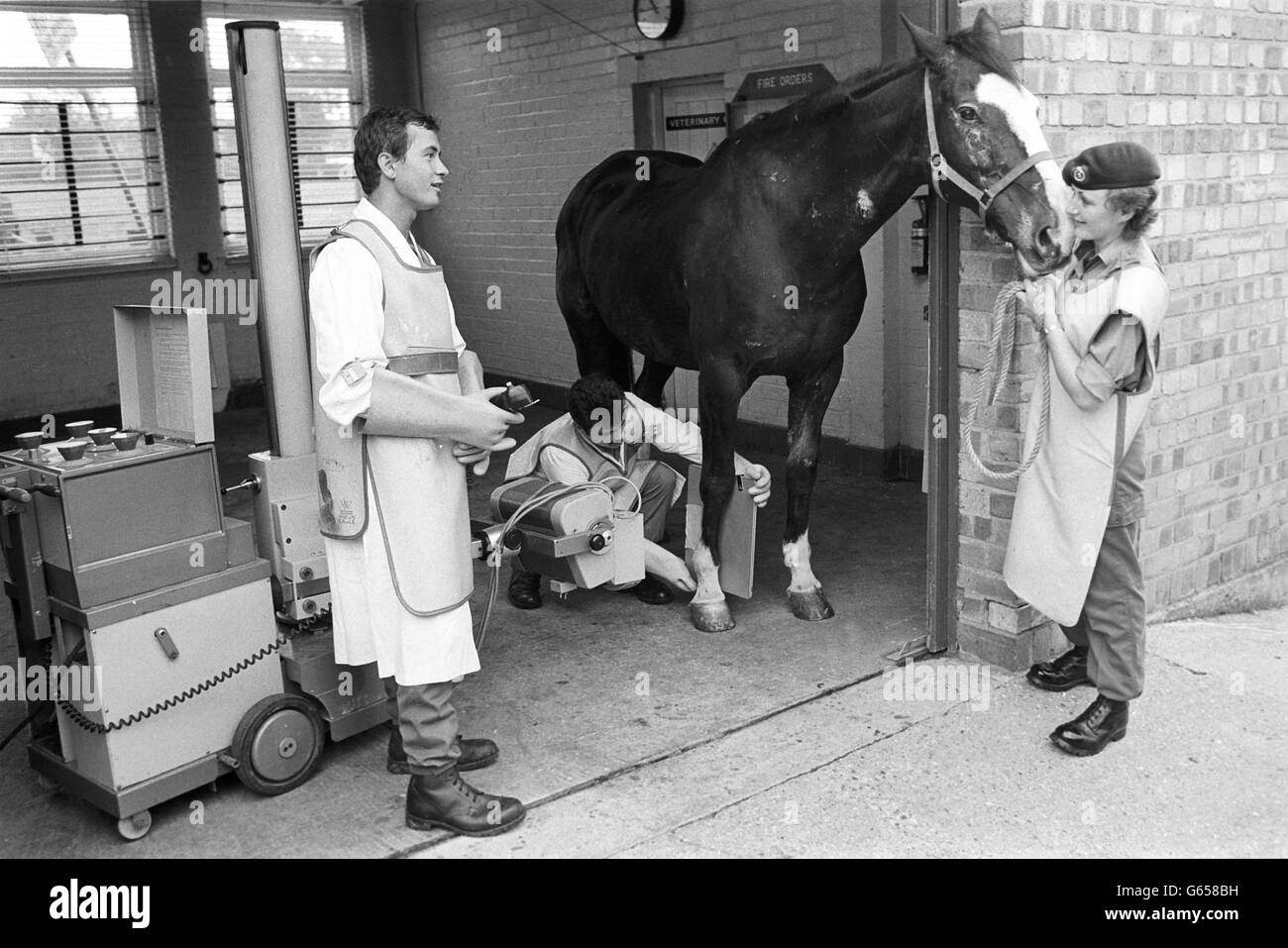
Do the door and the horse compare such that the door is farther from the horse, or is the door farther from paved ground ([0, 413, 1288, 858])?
paved ground ([0, 413, 1288, 858])

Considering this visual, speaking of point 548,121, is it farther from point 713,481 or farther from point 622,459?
point 713,481

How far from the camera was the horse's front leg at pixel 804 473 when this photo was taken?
4945 mm

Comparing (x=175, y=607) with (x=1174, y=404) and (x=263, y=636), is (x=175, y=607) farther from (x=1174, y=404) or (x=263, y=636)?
(x=1174, y=404)

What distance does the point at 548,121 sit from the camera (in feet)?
31.7

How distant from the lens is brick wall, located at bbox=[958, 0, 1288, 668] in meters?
4.11

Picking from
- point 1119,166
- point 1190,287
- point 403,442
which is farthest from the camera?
point 1190,287

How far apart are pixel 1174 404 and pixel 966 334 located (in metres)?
1.04

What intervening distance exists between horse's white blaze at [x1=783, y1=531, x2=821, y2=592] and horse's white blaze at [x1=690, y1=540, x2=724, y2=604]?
31 cm

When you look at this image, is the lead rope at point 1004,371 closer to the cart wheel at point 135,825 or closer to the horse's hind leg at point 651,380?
the horse's hind leg at point 651,380

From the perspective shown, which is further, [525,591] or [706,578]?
[525,591]

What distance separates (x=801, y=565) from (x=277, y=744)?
228 centimetres

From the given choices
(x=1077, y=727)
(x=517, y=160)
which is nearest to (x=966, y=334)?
(x=1077, y=727)

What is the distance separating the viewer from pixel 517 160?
10109 mm

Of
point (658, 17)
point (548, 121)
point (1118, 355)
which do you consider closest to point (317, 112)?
point (548, 121)
